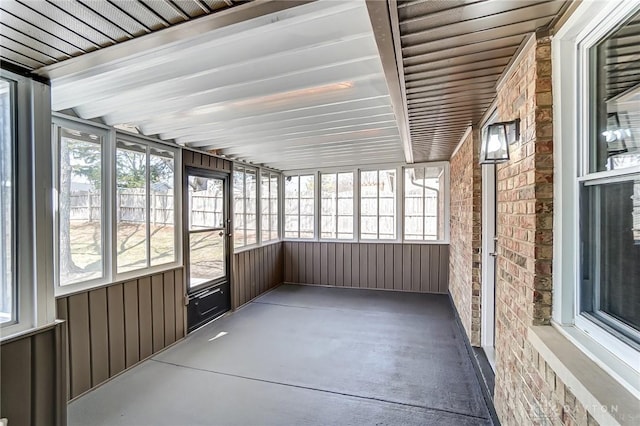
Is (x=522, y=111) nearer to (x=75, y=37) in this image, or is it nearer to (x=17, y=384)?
(x=75, y=37)

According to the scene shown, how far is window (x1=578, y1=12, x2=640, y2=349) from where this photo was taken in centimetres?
106

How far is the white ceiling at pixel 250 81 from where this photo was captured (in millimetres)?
1509

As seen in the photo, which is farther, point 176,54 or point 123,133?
point 123,133

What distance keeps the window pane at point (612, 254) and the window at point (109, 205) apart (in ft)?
11.9

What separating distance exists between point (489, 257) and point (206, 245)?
3.64 m

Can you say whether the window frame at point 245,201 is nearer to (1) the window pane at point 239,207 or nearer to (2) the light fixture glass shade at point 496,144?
(1) the window pane at point 239,207

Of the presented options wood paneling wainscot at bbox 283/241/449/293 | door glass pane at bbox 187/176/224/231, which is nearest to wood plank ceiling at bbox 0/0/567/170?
door glass pane at bbox 187/176/224/231

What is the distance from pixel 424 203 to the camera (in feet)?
19.2

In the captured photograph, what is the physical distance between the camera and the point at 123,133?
3078 millimetres

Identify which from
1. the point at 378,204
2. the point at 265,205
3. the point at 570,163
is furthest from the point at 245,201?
the point at 570,163

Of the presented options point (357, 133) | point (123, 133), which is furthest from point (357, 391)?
point (123, 133)

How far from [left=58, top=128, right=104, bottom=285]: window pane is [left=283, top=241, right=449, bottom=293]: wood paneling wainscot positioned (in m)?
4.18

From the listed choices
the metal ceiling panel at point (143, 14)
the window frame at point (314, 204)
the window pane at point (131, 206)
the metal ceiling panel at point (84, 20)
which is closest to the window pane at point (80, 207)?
the window pane at point (131, 206)

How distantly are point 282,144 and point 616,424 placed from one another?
391cm
